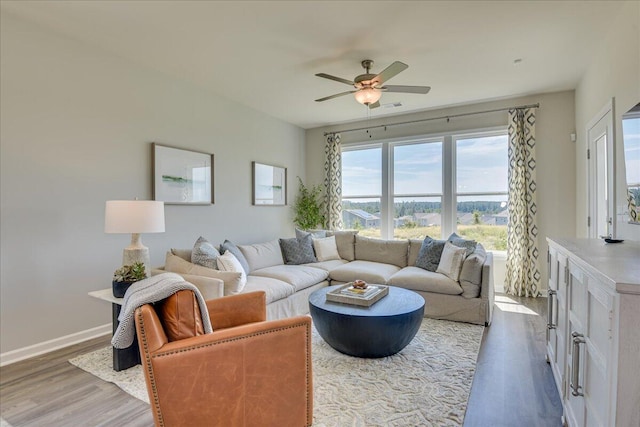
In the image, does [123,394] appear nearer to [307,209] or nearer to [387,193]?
[307,209]

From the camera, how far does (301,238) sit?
4.79m

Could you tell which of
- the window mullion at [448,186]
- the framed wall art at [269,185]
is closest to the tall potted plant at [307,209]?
the framed wall art at [269,185]

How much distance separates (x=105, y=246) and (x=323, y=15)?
295 cm

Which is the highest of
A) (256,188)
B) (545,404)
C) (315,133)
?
(315,133)

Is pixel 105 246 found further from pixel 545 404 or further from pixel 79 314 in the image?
pixel 545 404

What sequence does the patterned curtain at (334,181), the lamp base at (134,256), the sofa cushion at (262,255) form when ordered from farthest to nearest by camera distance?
the patterned curtain at (334,181), the sofa cushion at (262,255), the lamp base at (134,256)

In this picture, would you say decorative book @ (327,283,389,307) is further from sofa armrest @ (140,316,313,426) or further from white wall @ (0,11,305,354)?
white wall @ (0,11,305,354)

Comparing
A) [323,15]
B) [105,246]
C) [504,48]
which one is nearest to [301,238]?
[105,246]

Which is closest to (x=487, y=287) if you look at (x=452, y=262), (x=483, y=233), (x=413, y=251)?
(x=452, y=262)

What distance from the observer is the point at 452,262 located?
3.76 metres

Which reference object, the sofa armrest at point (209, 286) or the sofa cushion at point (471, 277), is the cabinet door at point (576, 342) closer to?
the sofa cushion at point (471, 277)

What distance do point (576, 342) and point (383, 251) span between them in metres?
3.32

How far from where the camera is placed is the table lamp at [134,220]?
8.44 ft

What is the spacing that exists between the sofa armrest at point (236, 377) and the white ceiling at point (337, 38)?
7.85 feet
